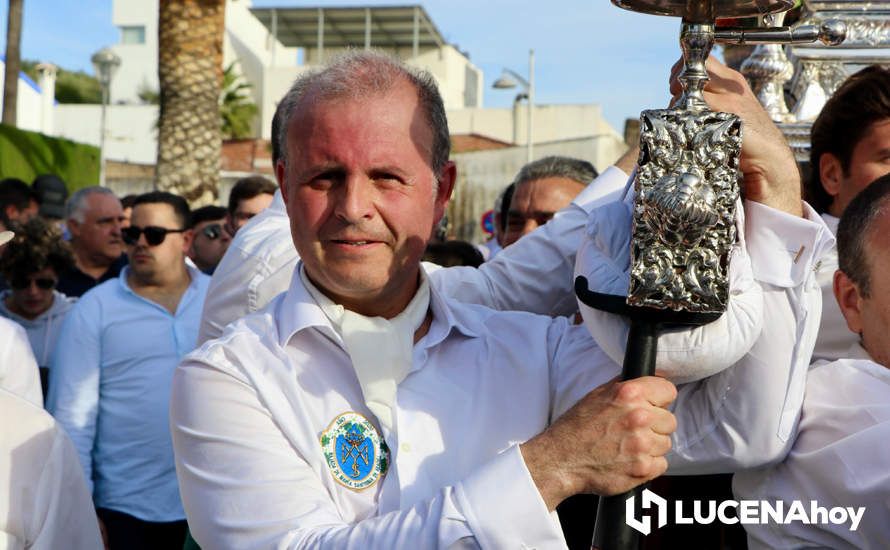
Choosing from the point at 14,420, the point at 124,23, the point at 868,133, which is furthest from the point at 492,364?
the point at 124,23

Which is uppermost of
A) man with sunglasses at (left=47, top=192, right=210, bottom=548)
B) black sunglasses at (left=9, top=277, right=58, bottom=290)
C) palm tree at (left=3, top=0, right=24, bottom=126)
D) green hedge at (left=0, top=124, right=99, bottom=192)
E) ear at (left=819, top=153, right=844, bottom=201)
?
palm tree at (left=3, top=0, right=24, bottom=126)

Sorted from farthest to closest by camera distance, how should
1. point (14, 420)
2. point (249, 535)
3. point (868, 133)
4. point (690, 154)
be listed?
point (868, 133), point (14, 420), point (249, 535), point (690, 154)

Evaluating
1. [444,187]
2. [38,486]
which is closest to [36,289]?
[38,486]

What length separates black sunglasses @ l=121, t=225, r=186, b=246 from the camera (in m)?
5.82

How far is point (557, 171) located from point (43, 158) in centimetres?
1616

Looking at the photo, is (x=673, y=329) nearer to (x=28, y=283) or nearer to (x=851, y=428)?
(x=851, y=428)

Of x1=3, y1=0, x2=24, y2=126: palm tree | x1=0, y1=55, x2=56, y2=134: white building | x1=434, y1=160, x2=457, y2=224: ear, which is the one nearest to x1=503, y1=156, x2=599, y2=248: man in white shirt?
x1=434, y1=160, x2=457, y2=224: ear

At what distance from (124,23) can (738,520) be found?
48296mm

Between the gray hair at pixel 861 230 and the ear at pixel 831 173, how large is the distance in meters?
0.59

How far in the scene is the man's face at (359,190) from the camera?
7.08 ft

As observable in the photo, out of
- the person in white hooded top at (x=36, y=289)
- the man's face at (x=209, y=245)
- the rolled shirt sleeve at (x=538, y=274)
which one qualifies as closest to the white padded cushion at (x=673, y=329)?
the rolled shirt sleeve at (x=538, y=274)

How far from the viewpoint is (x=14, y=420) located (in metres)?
2.47

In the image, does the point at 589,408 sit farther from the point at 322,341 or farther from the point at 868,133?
the point at 868,133

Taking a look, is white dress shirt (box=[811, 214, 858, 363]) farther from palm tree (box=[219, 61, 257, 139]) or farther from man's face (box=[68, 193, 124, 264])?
palm tree (box=[219, 61, 257, 139])
